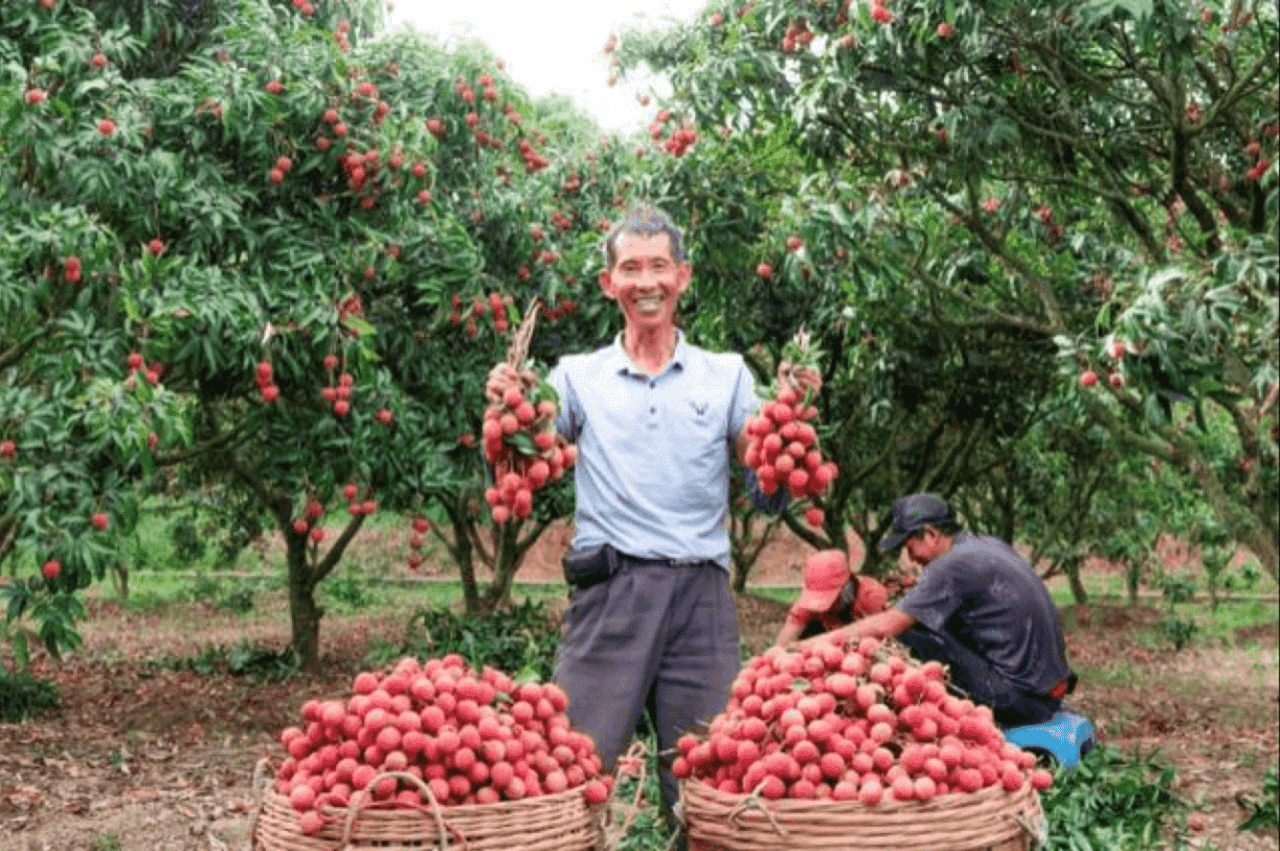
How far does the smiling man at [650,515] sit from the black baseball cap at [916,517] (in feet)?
9.34

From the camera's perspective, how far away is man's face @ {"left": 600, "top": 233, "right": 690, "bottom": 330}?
379 cm

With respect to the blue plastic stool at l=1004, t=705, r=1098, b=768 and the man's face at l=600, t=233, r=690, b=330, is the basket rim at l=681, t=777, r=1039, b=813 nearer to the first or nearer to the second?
the man's face at l=600, t=233, r=690, b=330

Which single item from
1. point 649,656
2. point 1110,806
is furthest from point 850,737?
point 1110,806

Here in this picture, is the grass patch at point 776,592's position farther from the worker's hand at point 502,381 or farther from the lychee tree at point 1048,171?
the worker's hand at point 502,381

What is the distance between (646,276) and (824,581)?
12.7 ft

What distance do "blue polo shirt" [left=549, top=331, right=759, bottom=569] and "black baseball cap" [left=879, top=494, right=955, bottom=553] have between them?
2.83 meters

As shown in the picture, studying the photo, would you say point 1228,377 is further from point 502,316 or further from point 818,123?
point 502,316

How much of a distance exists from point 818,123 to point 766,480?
4.57 metres

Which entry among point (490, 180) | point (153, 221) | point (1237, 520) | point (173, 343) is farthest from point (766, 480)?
point (490, 180)

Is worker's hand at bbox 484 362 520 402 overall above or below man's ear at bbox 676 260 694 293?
below

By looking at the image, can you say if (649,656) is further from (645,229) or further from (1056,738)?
(1056,738)

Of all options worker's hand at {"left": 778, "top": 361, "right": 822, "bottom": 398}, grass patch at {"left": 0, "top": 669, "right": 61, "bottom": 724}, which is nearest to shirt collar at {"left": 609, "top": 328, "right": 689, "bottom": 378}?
worker's hand at {"left": 778, "top": 361, "right": 822, "bottom": 398}

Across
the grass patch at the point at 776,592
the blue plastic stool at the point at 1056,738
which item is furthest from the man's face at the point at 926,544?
the grass patch at the point at 776,592

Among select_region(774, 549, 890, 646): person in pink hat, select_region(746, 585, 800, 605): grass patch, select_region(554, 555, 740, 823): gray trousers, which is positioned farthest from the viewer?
select_region(746, 585, 800, 605): grass patch
